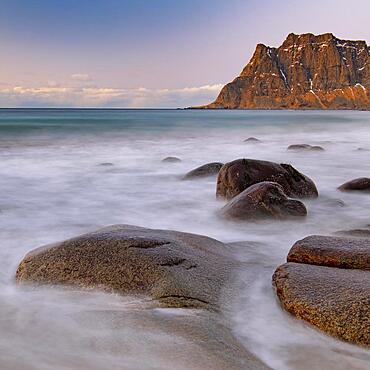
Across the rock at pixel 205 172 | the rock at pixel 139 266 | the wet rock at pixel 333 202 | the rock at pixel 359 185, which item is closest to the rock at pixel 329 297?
the rock at pixel 139 266

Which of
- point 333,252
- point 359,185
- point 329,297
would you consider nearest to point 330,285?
point 329,297

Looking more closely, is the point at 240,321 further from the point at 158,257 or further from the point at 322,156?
the point at 322,156

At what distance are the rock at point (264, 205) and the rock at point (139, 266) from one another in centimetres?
162

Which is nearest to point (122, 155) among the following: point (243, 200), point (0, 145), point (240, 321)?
point (0, 145)

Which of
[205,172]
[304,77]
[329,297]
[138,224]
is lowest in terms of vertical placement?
[138,224]

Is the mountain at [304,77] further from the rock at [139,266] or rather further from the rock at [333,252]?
the rock at [139,266]

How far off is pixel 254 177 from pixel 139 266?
3.62 metres

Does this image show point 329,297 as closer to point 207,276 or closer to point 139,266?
point 207,276

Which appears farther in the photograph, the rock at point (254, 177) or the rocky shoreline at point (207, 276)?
the rock at point (254, 177)

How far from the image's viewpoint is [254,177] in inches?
260

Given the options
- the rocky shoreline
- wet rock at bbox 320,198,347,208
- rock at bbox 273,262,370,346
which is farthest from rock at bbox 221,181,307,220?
rock at bbox 273,262,370,346

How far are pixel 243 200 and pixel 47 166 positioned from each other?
26.4ft

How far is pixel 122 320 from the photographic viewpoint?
8.91 feet

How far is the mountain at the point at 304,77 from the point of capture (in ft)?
484
